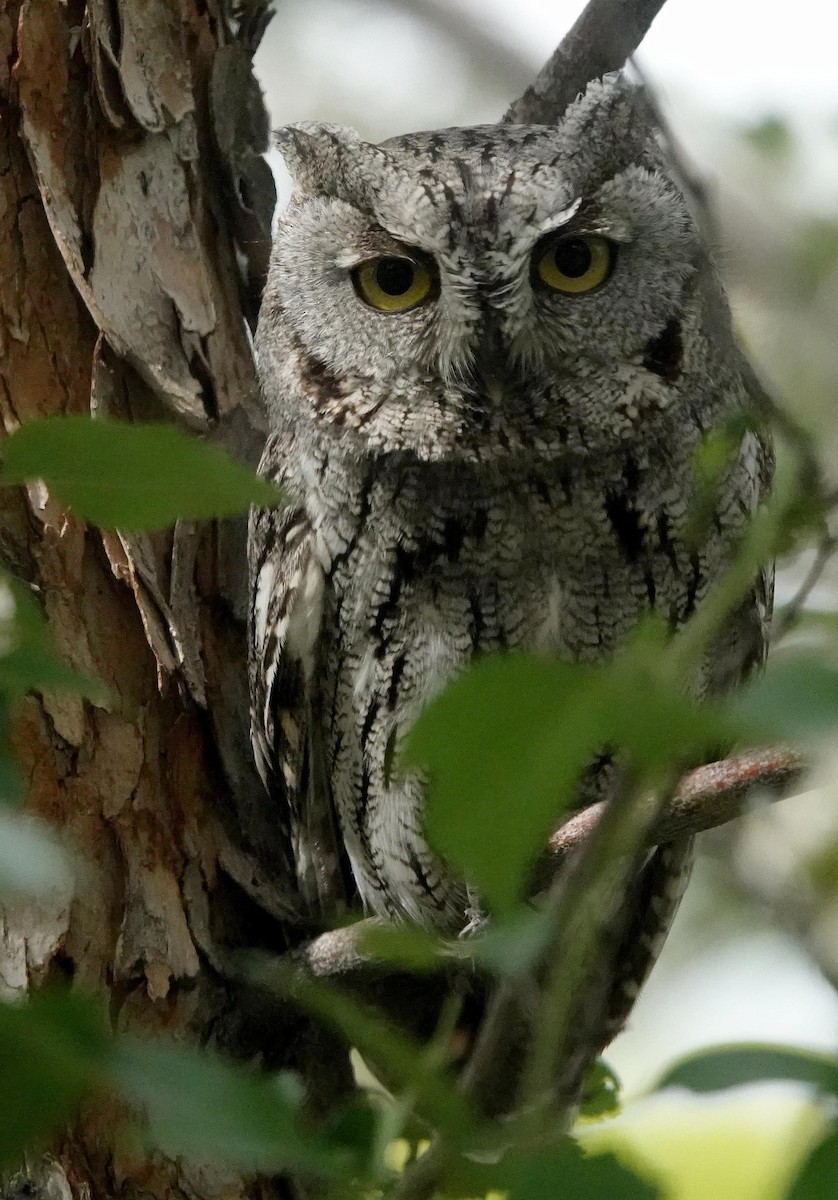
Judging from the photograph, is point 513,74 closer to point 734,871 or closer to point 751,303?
point 751,303

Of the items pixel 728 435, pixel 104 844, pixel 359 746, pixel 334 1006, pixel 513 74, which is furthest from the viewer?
pixel 513 74

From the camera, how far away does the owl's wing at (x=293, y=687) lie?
6.48 ft

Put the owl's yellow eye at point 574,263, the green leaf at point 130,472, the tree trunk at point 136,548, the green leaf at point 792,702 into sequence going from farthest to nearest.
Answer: the owl's yellow eye at point 574,263, the tree trunk at point 136,548, the green leaf at point 130,472, the green leaf at point 792,702

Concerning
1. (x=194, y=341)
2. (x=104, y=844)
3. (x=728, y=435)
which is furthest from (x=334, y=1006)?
(x=194, y=341)

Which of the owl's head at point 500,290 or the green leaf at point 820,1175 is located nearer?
the green leaf at point 820,1175

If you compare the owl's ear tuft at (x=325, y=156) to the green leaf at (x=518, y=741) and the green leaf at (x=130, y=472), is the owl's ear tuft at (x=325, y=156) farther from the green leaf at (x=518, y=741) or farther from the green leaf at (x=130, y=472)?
the green leaf at (x=518, y=741)

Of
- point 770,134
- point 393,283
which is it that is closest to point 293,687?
point 393,283

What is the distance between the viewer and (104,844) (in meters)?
1.79

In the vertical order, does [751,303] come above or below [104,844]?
above

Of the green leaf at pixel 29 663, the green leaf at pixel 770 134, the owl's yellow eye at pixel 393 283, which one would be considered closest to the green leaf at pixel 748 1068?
the green leaf at pixel 29 663

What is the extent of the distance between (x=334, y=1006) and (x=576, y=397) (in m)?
1.50

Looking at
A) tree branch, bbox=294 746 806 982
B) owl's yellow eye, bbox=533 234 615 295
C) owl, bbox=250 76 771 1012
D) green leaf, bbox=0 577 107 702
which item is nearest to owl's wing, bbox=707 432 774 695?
owl, bbox=250 76 771 1012

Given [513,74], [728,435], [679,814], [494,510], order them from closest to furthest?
[728,435]
[679,814]
[494,510]
[513,74]

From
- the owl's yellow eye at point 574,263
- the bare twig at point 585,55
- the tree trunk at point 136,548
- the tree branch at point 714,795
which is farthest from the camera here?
the bare twig at point 585,55
